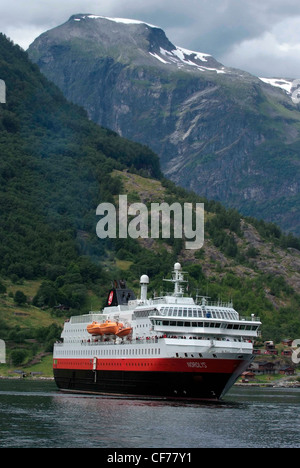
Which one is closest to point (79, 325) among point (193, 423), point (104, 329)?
point (104, 329)

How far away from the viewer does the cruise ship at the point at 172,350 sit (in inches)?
4525

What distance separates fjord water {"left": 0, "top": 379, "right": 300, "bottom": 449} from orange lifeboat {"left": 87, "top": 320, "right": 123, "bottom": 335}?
12026 millimetres

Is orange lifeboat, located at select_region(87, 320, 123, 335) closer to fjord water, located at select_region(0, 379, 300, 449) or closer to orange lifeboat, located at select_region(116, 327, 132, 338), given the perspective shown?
orange lifeboat, located at select_region(116, 327, 132, 338)

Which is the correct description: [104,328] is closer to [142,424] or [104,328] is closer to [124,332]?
[124,332]

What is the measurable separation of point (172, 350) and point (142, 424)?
910 inches

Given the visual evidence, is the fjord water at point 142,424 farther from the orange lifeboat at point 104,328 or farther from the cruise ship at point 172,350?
the orange lifeboat at point 104,328

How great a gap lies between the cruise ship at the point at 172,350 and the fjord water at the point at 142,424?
9.51ft

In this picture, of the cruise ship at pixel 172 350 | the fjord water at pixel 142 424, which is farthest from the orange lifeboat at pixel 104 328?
the fjord water at pixel 142 424

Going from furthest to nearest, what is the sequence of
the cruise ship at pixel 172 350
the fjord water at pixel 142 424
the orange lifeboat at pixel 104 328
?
the orange lifeboat at pixel 104 328 → the cruise ship at pixel 172 350 → the fjord water at pixel 142 424

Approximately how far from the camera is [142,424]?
9262 cm

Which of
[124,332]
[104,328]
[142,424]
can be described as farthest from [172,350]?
[142,424]

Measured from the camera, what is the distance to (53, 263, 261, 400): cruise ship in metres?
115

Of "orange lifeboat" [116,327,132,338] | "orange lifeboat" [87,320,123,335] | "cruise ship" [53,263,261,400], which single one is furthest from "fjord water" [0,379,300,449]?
"orange lifeboat" [87,320,123,335]
